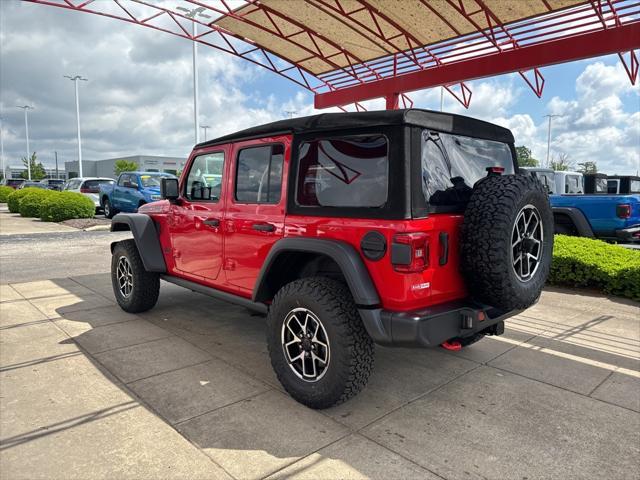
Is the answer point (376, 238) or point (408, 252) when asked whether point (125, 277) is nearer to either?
point (376, 238)

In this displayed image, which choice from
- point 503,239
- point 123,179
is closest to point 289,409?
point 503,239

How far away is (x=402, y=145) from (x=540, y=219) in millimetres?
1171

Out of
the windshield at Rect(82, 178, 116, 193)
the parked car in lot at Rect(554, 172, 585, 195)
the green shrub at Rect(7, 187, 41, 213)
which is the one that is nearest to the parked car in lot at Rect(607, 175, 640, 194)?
the parked car in lot at Rect(554, 172, 585, 195)

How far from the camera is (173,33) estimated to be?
15641 millimetres

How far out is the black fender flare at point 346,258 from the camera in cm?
260

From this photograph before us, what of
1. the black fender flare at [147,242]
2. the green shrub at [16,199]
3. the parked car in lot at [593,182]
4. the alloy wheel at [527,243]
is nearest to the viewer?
the alloy wheel at [527,243]

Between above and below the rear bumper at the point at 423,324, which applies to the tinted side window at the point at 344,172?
above

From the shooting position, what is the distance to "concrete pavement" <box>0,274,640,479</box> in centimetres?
235

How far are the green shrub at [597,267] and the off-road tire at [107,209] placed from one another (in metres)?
14.6

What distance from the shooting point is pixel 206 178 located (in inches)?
166

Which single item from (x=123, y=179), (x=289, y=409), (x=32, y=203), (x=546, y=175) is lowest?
(x=289, y=409)

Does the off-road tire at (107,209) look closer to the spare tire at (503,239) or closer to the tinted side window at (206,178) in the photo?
the tinted side window at (206,178)

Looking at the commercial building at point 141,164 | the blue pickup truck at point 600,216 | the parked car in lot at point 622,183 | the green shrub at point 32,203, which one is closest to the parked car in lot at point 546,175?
the blue pickup truck at point 600,216

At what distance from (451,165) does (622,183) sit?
13867 millimetres
